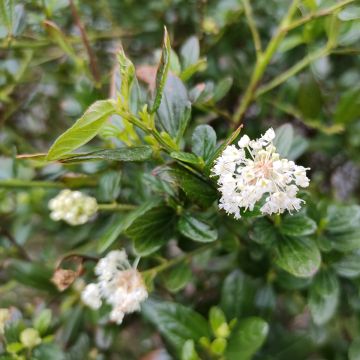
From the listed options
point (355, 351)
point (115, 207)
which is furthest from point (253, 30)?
point (355, 351)

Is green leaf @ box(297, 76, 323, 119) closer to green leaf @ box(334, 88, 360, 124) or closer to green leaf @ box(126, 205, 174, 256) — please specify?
green leaf @ box(334, 88, 360, 124)

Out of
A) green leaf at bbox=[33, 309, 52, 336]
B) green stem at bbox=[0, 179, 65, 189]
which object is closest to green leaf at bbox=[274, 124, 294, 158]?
green stem at bbox=[0, 179, 65, 189]

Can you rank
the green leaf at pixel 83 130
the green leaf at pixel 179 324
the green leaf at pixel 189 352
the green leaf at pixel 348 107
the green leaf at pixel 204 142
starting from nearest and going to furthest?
1. the green leaf at pixel 83 130
2. the green leaf at pixel 204 142
3. the green leaf at pixel 189 352
4. the green leaf at pixel 179 324
5. the green leaf at pixel 348 107

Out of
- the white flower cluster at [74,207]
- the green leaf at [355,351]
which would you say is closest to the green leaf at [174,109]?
the white flower cluster at [74,207]

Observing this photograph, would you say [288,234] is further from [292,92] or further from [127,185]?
[292,92]

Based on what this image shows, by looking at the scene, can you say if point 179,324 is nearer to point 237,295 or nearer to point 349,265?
point 237,295

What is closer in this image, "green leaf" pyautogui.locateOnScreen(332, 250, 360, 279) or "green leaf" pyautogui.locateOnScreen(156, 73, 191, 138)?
"green leaf" pyautogui.locateOnScreen(156, 73, 191, 138)

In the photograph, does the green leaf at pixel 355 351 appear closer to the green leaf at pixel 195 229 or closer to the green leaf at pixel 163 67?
the green leaf at pixel 195 229
